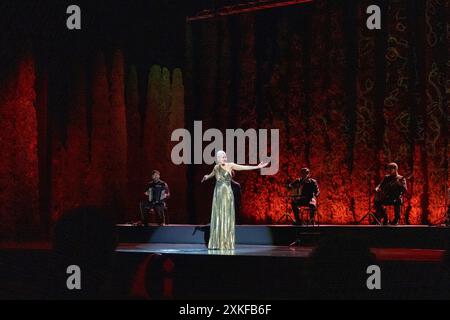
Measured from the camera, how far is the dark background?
9.36m

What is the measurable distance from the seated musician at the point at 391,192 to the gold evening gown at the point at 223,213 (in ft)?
7.22

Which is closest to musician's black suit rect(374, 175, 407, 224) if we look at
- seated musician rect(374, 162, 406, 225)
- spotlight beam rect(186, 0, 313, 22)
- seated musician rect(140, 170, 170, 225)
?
seated musician rect(374, 162, 406, 225)

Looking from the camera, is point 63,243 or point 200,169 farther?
point 200,169

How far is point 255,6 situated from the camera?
1048 cm

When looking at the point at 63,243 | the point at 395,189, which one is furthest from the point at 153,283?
the point at 395,189

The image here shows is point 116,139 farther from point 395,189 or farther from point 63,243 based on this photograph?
point 63,243

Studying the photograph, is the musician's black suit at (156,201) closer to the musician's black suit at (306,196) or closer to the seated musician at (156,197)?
the seated musician at (156,197)

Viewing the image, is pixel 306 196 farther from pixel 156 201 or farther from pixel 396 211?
pixel 156 201

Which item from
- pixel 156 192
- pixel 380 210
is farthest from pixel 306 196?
pixel 156 192

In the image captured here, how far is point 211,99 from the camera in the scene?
11.1m

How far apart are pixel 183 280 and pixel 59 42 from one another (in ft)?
19.8

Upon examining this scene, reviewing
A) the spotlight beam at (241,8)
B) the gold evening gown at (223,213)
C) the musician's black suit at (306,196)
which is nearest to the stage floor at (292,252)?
the gold evening gown at (223,213)
